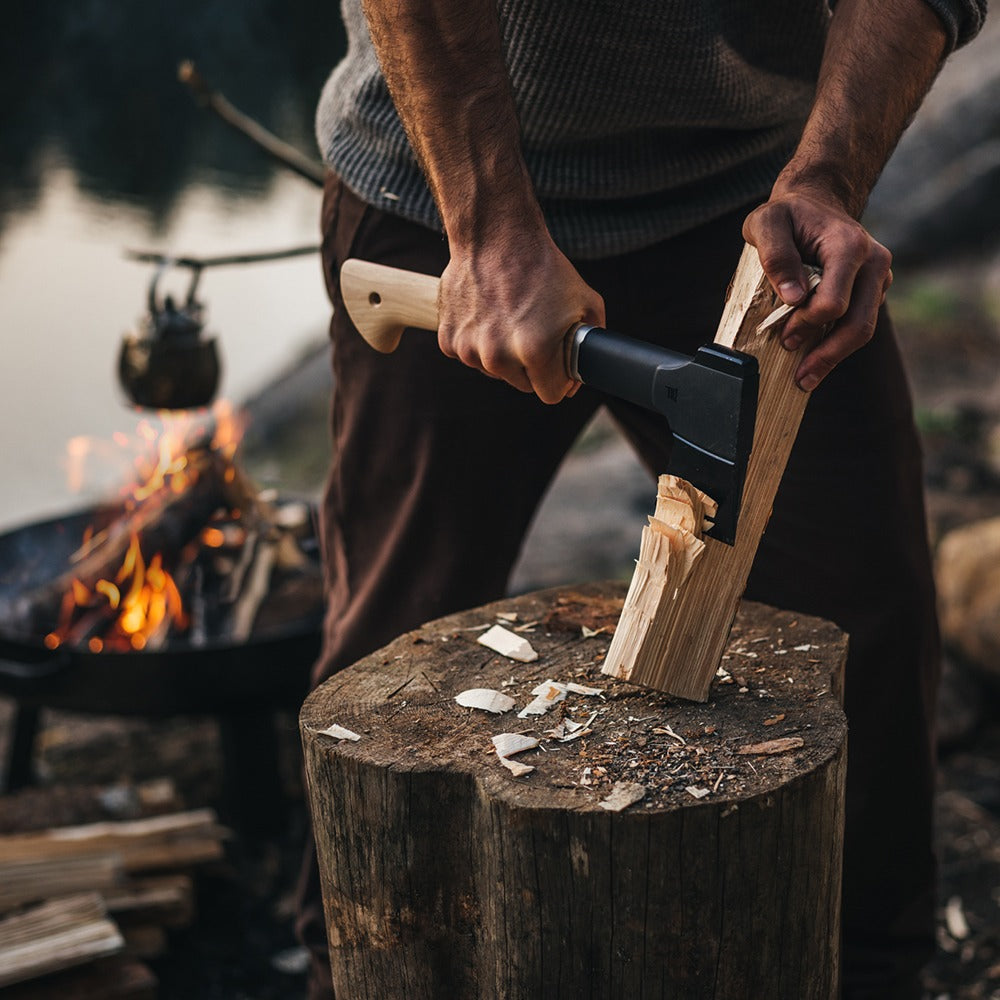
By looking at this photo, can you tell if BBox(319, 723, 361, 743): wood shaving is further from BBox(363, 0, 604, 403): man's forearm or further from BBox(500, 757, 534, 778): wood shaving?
BBox(363, 0, 604, 403): man's forearm

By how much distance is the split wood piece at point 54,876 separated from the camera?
2123 millimetres

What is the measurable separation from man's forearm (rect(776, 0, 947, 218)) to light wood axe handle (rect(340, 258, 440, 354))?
47 centimetres

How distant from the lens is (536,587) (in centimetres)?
352

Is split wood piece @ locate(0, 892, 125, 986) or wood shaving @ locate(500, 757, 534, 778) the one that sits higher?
wood shaving @ locate(500, 757, 534, 778)

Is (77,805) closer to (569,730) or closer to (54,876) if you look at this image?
(54,876)

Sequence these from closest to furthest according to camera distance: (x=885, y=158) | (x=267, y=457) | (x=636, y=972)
A: (x=636, y=972), (x=885, y=158), (x=267, y=457)

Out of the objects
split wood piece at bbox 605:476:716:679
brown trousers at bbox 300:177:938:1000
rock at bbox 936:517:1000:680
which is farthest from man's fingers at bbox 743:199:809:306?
rock at bbox 936:517:1000:680

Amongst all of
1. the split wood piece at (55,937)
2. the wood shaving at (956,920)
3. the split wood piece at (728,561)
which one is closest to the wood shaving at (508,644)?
the split wood piece at (728,561)

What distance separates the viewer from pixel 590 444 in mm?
5078

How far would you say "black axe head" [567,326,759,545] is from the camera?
123 cm

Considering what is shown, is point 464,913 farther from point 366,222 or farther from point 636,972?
point 366,222

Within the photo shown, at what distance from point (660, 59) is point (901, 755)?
108 cm

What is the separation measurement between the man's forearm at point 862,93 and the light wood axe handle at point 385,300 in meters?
0.47

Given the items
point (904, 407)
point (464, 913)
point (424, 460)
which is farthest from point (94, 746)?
point (904, 407)
